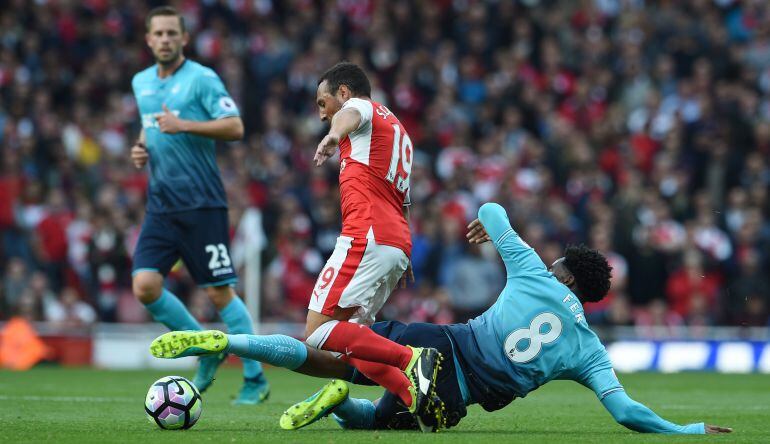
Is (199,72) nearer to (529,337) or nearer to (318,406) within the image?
(318,406)

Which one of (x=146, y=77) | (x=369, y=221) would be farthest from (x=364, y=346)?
(x=146, y=77)

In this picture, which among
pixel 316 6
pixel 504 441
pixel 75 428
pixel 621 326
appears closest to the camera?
pixel 504 441

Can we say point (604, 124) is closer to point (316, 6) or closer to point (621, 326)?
point (621, 326)

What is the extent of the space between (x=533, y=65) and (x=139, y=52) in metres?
6.30

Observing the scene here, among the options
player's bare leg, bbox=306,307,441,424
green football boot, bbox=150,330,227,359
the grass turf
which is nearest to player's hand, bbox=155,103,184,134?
the grass turf

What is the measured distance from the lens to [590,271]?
7215 millimetres

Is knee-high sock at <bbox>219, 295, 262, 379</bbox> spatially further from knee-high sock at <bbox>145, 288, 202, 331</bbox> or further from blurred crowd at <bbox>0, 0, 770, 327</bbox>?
blurred crowd at <bbox>0, 0, 770, 327</bbox>

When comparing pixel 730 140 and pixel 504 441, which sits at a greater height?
A: pixel 730 140

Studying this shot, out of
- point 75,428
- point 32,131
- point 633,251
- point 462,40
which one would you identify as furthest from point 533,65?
point 75,428

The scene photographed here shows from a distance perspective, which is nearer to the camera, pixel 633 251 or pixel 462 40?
pixel 633 251

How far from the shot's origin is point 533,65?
20.5 meters

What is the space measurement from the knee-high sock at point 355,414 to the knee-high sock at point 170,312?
7.59 ft

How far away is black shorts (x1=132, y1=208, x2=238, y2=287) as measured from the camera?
9.20m

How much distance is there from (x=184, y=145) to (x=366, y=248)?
271 cm
